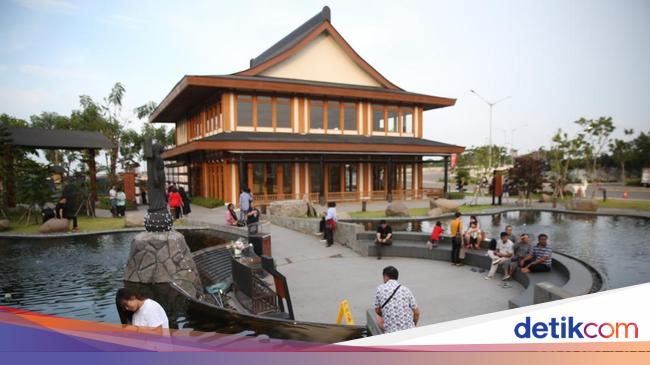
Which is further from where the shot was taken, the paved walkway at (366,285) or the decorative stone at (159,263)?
the decorative stone at (159,263)

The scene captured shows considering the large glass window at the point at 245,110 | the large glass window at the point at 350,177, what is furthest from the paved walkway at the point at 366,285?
the large glass window at the point at 350,177

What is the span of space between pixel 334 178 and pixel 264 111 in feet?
23.6

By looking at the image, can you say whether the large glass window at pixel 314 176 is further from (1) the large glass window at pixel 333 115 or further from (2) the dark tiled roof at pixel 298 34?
(2) the dark tiled roof at pixel 298 34

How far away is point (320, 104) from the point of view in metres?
27.2

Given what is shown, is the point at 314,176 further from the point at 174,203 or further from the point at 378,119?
the point at 174,203

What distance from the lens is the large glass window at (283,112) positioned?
25844mm

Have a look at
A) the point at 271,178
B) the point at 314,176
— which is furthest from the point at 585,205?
the point at 271,178

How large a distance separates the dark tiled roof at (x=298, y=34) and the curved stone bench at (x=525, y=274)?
20059 millimetres

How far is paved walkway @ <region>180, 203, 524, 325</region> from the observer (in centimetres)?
668

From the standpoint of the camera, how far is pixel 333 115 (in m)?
27.9

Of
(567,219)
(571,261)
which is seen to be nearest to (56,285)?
(571,261)

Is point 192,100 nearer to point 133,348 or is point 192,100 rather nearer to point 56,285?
point 56,285

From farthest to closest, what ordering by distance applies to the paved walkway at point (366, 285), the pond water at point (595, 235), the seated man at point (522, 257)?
the pond water at point (595, 235)
the seated man at point (522, 257)
the paved walkway at point (366, 285)

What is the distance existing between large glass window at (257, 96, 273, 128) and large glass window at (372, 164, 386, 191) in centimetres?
924
